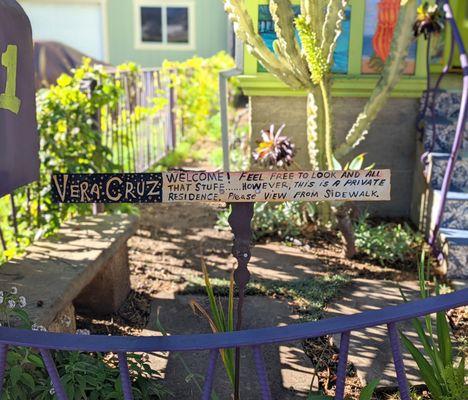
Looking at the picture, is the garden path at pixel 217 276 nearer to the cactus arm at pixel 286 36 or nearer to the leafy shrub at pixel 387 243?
the leafy shrub at pixel 387 243

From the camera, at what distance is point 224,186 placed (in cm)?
192

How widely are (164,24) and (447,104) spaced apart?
988 cm

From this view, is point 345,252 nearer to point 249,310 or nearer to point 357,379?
point 249,310

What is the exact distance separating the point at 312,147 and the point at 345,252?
2.94ft

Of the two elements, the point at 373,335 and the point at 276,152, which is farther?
the point at 276,152

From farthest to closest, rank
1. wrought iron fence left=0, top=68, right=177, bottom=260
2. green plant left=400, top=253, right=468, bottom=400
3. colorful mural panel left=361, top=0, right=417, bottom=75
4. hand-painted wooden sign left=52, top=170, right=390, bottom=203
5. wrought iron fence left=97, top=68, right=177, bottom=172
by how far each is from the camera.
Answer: wrought iron fence left=97, top=68, right=177, bottom=172
colorful mural panel left=361, top=0, right=417, bottom=75
wrought iron fence left=0, top=68, right=177, bottom=260
green plant left=400, top=253, right=468, bottom=400
hand-painted wooden sign left=52, top=170, right=390, bottom=203

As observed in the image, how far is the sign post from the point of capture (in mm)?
1898

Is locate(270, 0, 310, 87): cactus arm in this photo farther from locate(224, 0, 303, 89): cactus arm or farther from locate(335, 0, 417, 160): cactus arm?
locate(335, 0, 417, 160): cactus arm

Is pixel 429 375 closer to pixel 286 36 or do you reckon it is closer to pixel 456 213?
pixel 456 213

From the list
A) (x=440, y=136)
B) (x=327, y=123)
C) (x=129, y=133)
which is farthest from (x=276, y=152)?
(x=129, y=133)

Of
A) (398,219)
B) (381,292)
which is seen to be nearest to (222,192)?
(381,292)

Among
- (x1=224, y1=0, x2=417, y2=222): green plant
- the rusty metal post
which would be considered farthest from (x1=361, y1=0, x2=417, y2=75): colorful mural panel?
the rusty metal post

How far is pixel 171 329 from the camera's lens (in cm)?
338

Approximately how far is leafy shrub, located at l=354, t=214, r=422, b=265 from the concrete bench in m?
1.76
